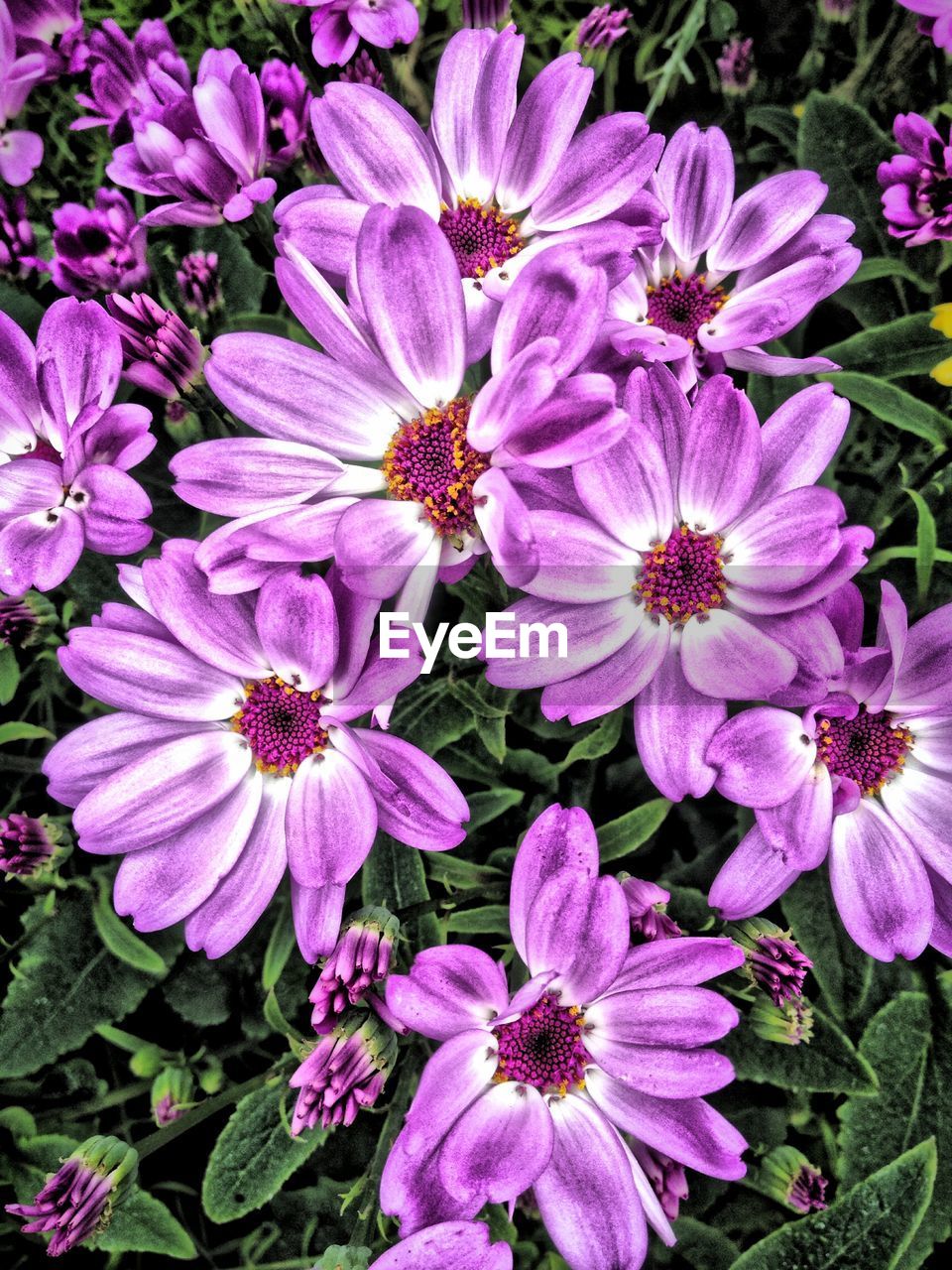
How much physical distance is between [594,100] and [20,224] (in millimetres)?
630

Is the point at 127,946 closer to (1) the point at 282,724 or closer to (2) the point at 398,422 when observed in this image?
(1) the point at 282,724

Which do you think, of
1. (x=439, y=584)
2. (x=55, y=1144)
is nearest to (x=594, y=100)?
(x=439, y=584)

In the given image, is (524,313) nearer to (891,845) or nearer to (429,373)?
(429,373)

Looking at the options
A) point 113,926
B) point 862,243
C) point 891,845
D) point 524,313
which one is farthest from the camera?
point 862,243

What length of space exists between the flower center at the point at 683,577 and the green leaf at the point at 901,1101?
46cm

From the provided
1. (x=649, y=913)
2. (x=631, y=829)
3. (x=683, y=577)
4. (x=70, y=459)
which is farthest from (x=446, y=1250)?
(x=70, y=459)

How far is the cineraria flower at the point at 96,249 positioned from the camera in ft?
2.94

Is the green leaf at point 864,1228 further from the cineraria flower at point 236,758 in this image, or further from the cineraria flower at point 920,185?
the cineraria flower at point 920,185

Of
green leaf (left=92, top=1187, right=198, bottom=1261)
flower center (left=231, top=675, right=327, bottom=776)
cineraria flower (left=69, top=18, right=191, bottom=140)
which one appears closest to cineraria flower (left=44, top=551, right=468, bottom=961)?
flower center (left=231, top=675, right=327, bottom=776)

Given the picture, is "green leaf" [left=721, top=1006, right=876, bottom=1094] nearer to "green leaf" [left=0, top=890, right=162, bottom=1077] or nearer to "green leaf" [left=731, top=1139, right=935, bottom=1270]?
"green leaf" [left=731, top=1139, right=935, bottom=1270]

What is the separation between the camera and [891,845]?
77cm

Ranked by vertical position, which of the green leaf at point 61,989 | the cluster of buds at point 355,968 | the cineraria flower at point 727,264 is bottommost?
the green leaf at point 61,989

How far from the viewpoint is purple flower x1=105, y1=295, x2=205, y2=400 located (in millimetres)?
788

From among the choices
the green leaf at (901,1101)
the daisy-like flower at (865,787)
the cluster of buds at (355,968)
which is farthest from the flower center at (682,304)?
the green leaf at (901,1101)
